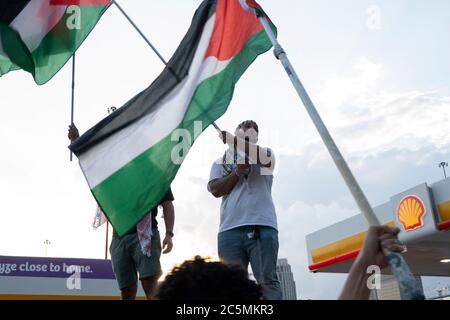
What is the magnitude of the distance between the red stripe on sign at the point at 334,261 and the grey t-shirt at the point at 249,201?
33.2ft

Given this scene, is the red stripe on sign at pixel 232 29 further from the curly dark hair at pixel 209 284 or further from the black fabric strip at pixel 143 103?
the curly dark hair at pixel 209 284

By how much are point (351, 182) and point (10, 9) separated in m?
3.76

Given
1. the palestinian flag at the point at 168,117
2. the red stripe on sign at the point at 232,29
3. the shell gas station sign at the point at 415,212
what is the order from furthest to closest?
the shell gas station sign at the point at 415,212 < the red stripe on sign at the point at 232,29 < the palestinian flag at the point at 168,117

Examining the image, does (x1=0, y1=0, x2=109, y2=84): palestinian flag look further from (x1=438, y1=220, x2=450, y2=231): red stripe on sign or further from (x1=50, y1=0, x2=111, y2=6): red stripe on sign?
(x1=438, y1=220, x2=450, y2=231): red stripe on sign

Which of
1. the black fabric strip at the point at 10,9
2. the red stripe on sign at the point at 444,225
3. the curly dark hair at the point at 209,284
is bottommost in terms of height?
the curly dark hair at the point at 209,284

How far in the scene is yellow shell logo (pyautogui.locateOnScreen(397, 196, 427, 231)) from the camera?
1256cm

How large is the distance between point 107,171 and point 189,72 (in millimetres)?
916

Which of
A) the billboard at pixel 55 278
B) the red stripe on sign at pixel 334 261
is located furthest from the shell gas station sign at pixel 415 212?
the billboard at pixel 55 278

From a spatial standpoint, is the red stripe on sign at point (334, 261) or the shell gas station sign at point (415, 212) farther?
the red stripe on sign at point (334, 261)

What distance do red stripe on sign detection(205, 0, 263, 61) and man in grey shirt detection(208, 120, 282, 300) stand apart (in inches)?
23.7

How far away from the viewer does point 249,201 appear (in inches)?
166

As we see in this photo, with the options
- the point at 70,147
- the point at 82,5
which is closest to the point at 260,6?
the point at 70,147

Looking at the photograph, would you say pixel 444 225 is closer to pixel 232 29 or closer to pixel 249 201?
pixel 249 201

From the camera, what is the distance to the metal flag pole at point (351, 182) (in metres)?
1.95
